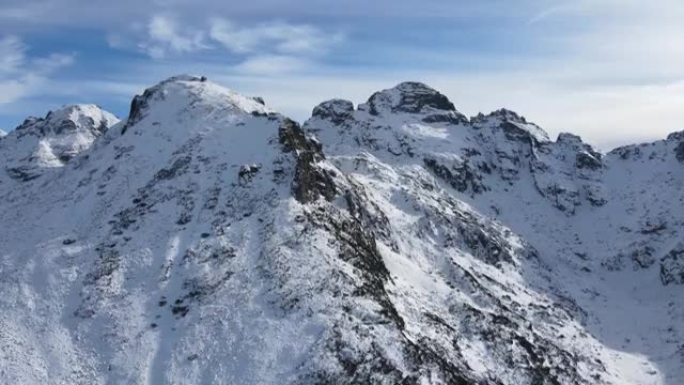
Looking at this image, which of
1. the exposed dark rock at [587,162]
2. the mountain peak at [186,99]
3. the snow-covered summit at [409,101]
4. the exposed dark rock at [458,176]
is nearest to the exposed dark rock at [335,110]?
the snow-covered summit at [409,101]

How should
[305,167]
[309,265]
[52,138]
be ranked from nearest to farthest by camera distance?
[309,265]
[305,167]
[52,138]

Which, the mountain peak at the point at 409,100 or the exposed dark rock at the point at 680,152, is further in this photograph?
the mountain peak at the point at 409,100

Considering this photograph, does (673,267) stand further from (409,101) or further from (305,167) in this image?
(409,101)

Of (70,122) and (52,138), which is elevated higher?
(70,122)

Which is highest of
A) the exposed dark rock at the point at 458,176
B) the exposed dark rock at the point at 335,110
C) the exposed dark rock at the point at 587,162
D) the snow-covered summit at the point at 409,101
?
the snow-covered summit at the point at 409,101

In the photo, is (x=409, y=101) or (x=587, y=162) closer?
(x=587, y=162)

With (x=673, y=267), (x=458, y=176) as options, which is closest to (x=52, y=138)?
(x=458, y=176)

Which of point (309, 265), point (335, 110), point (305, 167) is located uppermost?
point (335, 110)

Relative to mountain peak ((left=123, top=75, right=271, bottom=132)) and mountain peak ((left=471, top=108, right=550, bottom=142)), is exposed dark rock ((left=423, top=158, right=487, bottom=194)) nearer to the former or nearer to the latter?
mountain peak ((left=471, top=108, right=550, bottom=142))

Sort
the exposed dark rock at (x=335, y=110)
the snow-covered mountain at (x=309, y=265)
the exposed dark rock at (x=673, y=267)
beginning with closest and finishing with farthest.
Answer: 1. the snow-covered mountain at (x=309, y=265)
2. the exposed dark rock at (x=673, y=267)
3. the exposed dark rock at (x=335, y=110)

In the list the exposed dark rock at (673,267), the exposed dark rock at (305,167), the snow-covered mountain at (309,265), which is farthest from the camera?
the exposed dark rock at (673,267)

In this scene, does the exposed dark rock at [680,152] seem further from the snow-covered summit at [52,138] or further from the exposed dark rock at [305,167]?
the snow-covered summit at [52,138]
